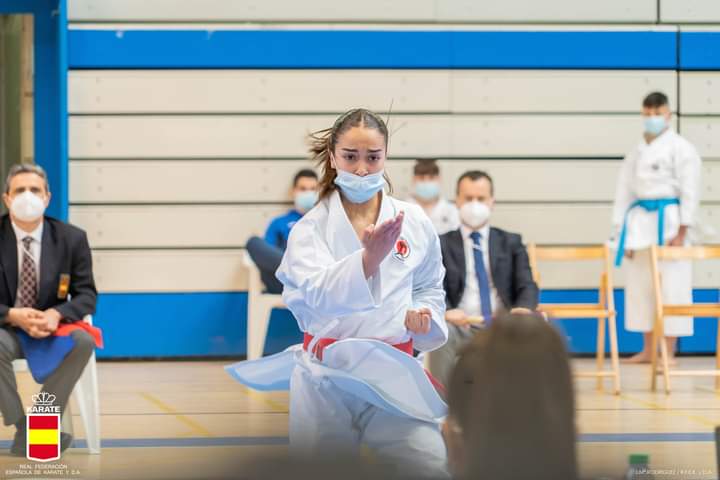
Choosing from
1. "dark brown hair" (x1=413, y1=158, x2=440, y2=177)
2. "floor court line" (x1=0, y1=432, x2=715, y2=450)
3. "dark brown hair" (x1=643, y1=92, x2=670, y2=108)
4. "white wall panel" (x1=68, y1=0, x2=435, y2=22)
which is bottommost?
"floor court line" (x1=0, y1=432, x2=715, y2=450)

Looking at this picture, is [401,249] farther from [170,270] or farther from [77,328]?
[170,270]

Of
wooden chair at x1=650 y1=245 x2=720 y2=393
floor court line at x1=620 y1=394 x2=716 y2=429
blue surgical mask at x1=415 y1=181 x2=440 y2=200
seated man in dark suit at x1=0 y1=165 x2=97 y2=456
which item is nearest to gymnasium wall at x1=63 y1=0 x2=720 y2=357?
blue surgical mask at x1=415 y1=181 x2=440 y2=200

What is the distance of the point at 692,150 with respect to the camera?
8.02 metres

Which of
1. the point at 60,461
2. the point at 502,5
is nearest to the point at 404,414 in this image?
the point at 60,461

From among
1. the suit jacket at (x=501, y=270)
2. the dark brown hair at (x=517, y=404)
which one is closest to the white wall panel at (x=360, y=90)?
the suit jacket at (x=501, y=270)

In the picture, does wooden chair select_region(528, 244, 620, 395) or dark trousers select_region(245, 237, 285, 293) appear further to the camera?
dark trousers select_region(245, 237, 285, 293)

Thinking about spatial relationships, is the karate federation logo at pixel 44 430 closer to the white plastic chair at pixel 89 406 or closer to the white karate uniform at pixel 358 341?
the white plastic chair at pixel 89 406

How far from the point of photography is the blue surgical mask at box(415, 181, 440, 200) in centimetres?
817

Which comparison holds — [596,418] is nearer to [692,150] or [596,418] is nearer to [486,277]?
[486,277]

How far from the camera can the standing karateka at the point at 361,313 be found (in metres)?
2.81

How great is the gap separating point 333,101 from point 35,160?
2264 millimetres

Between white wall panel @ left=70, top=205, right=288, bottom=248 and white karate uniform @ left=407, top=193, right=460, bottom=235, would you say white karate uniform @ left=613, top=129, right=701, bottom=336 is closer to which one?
white karate uniform @ left=407, top=193, right=460, bottom=235

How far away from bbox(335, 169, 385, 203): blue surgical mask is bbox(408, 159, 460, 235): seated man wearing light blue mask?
513 cm

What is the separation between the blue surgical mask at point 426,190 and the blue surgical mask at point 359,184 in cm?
514
